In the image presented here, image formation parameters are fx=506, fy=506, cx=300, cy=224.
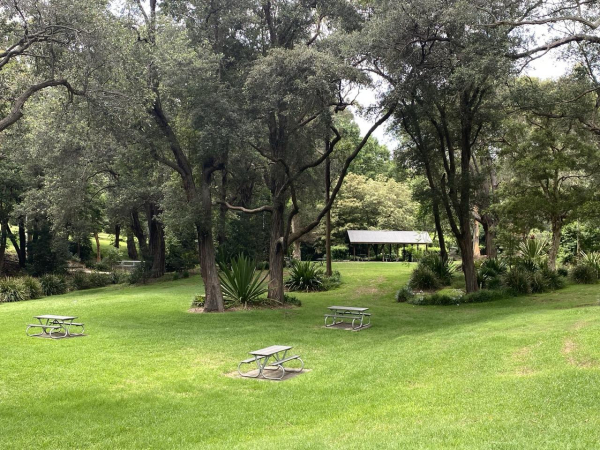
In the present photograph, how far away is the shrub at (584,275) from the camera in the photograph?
22.8 m

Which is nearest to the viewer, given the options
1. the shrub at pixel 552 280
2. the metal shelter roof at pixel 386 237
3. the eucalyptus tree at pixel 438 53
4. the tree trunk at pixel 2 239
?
the eucalyptus tree at pixel 438 53

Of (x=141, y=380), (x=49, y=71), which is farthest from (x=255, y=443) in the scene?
(x=49, y=71)

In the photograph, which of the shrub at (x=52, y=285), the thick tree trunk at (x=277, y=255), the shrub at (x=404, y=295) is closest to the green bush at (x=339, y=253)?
the shrub at (x=404, y=295)

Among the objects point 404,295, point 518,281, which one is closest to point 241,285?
point 404,295

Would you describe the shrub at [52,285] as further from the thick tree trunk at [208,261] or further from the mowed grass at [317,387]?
the thick tree trunk at [208,261]

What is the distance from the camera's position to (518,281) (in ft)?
69.0

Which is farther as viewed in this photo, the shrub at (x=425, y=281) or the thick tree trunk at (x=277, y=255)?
the shrub at (x=425, y=281)

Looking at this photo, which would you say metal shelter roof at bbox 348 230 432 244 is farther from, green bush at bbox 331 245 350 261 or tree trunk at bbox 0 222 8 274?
tree trunk at bbox 0 222 8 274

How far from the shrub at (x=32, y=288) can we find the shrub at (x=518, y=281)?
22.8 m

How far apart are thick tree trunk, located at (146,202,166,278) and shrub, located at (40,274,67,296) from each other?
5.23m

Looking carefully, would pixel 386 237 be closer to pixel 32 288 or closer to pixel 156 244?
pixel 156 244

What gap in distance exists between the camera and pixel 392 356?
10.4 metres

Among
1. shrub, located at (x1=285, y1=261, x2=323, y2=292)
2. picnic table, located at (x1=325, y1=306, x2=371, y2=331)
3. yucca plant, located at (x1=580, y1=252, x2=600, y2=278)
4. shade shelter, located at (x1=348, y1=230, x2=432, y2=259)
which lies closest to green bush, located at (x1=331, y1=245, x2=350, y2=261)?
shade shelter, located at (x1=348, y1=230, x2=432, y2=259)

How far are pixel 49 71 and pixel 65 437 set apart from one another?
8.52 meters
